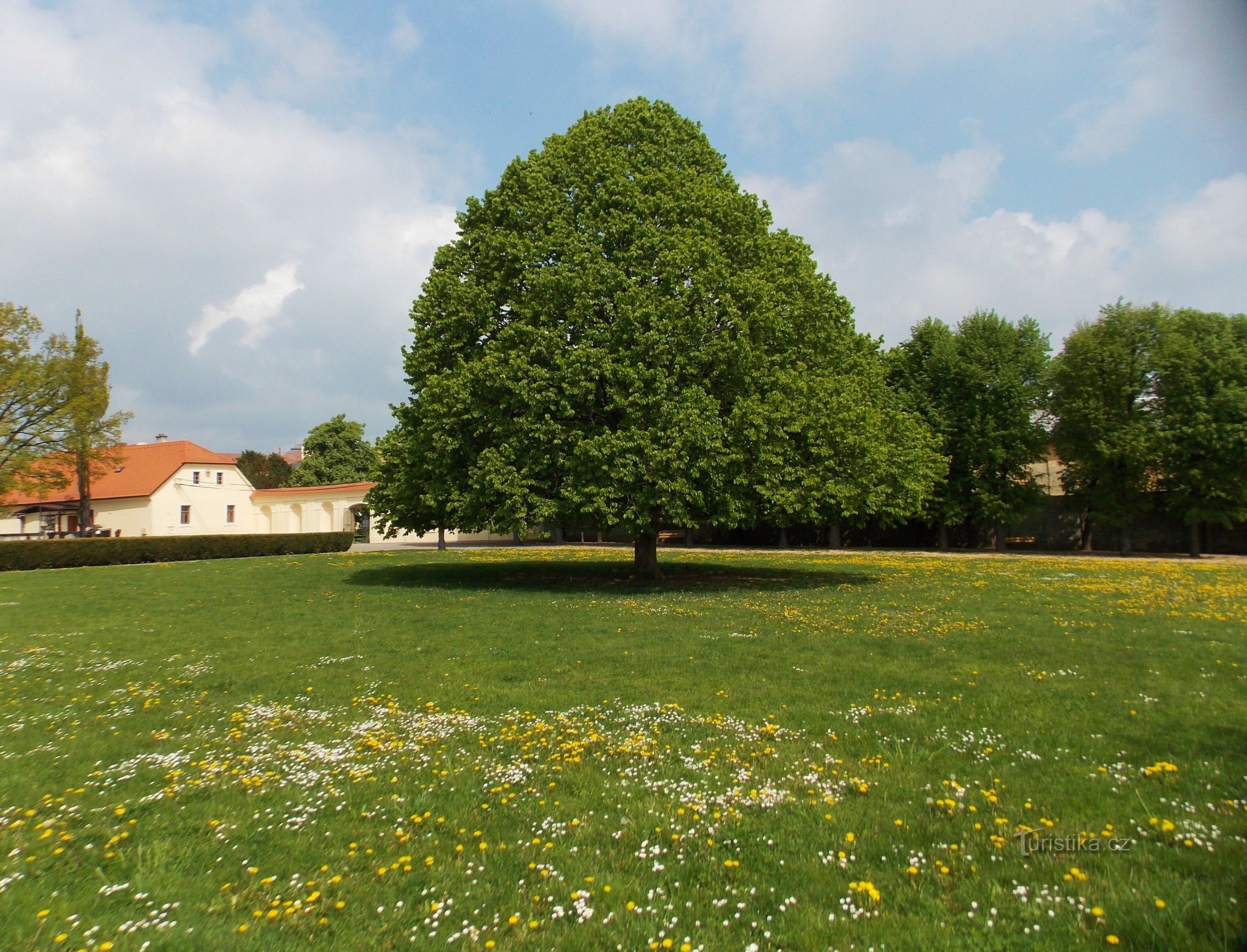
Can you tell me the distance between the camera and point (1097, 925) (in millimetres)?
3885

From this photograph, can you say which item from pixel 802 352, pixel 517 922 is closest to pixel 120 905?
pixel 517 922

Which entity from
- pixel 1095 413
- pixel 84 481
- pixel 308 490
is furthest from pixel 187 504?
pixel 1095 413

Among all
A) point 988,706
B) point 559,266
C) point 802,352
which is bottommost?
point 988,706

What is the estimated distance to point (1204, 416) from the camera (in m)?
39.0

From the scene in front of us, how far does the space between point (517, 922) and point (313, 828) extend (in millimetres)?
2133

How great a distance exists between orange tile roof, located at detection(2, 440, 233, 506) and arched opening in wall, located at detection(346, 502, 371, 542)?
39.8ft

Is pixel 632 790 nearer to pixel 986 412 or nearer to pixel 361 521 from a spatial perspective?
pixel 986 412

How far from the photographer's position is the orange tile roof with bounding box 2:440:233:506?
202 feet

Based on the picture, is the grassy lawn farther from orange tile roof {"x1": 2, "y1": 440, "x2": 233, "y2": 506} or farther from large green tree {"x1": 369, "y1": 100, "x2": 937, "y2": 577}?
orange tile roof {"x1": 2, "y1": 440, "x2": 233, "y2": 506}

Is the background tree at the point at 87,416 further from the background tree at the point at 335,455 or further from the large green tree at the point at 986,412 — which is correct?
the large green tree at the point at 986,412

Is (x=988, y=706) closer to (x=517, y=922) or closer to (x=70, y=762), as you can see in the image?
(x=517, y=922)

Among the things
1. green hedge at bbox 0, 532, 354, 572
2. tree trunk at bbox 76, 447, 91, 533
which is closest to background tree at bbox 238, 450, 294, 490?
tree trunk at bbox 76, 447, 91, 533

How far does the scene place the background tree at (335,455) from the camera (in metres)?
91.9

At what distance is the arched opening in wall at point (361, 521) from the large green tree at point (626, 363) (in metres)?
41.8
